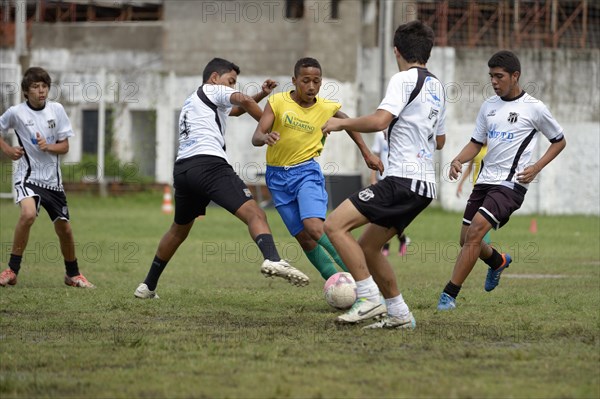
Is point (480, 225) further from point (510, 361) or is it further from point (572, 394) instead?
point (572, 394)

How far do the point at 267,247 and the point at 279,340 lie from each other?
155 cm

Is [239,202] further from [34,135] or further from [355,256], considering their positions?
[34,135]

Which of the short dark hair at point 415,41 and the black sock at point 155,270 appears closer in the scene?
the short dark hair at point 415,41

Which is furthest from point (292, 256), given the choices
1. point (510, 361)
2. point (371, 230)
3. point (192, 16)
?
point (192, 16)

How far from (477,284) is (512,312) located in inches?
143

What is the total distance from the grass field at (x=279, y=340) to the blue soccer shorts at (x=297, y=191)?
858 millimetres

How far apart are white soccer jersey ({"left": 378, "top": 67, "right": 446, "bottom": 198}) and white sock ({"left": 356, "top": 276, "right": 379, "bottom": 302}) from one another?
787 mm

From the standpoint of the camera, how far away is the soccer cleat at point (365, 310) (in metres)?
7.76

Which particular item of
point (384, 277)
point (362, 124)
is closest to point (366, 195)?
point (362, 124)

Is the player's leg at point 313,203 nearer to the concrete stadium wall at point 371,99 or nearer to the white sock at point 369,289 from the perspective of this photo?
the white sock at point 369,289

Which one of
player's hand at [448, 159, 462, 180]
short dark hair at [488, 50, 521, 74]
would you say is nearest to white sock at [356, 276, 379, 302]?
player's hand at [448, 159, 462, 180]

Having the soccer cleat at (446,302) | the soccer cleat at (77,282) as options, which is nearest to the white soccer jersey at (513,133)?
the soccer cleat at (446,302)

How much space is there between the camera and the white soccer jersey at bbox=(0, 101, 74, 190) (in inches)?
452

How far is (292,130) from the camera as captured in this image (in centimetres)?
959
